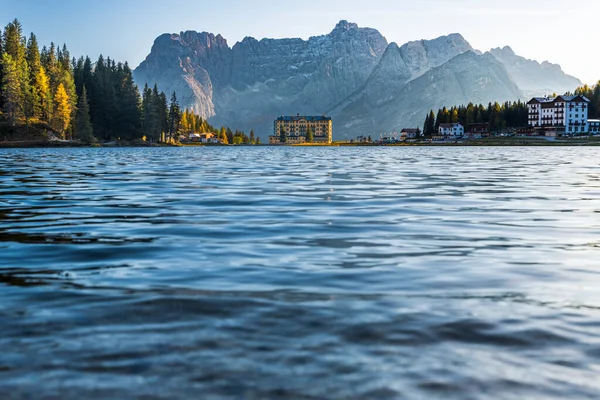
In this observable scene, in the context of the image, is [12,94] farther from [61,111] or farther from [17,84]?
[61,111]

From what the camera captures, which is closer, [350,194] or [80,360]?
[80,360]

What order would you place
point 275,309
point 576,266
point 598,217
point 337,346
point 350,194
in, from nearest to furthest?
point 337,346, point 275,309, point 576,266, point 598,217, point 350,194

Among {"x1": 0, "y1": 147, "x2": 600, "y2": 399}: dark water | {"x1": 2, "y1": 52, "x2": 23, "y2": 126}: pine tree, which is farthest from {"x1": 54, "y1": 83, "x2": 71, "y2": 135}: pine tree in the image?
→ {"x1": 0, "y1": 147, "x2": 600, "y2": 399}: dark water

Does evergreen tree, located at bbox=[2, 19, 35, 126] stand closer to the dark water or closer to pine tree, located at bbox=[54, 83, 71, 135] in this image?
pine tree, located at bbox=[54, 83, 71, 135]

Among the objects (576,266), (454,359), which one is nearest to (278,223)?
(576,266)

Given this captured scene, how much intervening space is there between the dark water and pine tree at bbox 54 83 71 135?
160772mm

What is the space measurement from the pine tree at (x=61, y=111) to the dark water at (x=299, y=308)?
6330 inches

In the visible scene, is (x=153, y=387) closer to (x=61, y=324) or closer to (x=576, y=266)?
(x=61, y=324)

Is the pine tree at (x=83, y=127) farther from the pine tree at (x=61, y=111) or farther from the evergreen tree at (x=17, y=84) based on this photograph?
the evergreen tree at (x=17, y=84)

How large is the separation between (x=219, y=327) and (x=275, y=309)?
1.00 meters

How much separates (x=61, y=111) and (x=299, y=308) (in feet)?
567

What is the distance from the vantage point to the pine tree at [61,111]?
6531 inches

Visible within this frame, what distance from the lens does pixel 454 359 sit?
613cm

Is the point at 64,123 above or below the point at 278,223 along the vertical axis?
above
